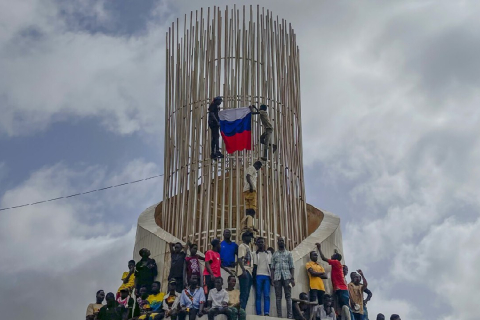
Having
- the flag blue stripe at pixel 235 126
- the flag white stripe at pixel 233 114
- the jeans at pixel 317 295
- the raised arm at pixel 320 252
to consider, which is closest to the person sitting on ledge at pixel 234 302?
the jeans at pixel 317 295

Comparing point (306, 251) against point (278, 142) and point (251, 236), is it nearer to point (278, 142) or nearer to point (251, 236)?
point (251, 236)

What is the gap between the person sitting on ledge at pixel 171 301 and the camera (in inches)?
601

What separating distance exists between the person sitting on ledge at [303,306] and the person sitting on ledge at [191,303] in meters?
2.07

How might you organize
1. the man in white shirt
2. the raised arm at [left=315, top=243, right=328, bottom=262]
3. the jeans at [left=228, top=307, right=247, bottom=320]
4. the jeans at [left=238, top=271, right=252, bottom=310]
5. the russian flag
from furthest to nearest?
the russian flag → the man in white shirt → the raised arm at [left=315, top=243, right=328, bottom=262] → the jeans at [left=238, top=271, right=252, bottom=310] → the jeans at [left=228, top=307, right=247, bottom=320]

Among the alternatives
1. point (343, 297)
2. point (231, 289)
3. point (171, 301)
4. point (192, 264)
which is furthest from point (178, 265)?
point (343, 297)

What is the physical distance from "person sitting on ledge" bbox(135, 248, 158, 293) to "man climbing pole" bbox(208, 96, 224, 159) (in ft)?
10.8

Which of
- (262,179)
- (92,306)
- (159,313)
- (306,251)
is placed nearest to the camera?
(159,313)

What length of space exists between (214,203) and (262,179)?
140 centimetres

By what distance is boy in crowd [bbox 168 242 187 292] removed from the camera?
16.8 meters

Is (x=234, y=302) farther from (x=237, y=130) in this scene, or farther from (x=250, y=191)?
(x=237, y=130)

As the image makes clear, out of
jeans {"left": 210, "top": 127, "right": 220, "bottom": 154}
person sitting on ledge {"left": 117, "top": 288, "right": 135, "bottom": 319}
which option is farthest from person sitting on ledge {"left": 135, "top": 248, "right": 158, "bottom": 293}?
jeans {"left": 210, "top": 127, "right": 220, "bottom": 154}

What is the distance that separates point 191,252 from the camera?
665 inches

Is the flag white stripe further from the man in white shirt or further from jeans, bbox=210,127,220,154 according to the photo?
the man in white shirt

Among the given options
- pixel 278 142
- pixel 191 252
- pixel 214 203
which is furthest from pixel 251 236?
pixel 278 142
